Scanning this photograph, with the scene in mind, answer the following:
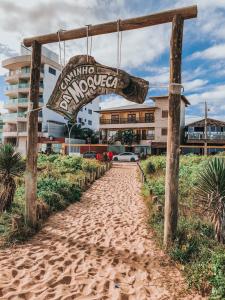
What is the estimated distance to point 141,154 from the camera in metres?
40.2

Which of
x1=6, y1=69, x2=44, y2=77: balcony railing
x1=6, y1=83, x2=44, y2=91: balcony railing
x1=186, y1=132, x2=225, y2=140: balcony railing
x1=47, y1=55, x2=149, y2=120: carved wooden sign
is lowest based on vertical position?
x1=47, y1=55, x2=149, y2=120: carved wooden sign

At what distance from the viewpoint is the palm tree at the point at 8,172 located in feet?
22.8

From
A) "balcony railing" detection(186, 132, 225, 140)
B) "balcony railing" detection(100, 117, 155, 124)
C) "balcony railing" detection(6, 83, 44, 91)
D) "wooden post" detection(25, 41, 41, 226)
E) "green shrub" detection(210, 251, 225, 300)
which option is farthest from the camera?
"balcony railing" detection(6, 83, 44, 91)

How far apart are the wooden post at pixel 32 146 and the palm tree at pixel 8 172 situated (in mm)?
1286

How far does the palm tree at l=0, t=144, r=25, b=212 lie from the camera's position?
6949mm

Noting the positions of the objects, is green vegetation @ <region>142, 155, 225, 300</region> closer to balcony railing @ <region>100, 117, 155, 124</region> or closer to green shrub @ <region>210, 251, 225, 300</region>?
green shrub @ <region>210, 251, 225, 300</region>

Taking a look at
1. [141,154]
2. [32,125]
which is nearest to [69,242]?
[32,125]

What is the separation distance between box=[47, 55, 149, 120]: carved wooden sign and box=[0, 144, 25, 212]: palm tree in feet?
8.87

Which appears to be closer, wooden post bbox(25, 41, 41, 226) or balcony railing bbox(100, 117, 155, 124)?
wooden post bbox(25, 41, 41, 226)

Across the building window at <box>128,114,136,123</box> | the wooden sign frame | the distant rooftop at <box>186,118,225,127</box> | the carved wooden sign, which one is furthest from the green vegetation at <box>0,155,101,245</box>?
the distant rooftop at <box>186,118,225,127</box>

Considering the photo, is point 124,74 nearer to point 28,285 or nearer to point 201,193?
point 201,193

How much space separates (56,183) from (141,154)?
101 ft

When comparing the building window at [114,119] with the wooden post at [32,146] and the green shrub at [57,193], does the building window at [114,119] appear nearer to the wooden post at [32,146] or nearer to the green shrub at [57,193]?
the green shrub at [57,193]

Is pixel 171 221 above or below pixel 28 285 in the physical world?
above
